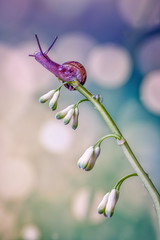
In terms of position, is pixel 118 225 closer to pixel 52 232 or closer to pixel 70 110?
pixel 52 232

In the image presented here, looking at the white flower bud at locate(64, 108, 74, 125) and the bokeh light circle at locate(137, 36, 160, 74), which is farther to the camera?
the bokeh light circle at locate(137, 36, 160, 74)

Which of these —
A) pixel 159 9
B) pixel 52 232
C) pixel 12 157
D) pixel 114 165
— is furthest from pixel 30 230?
pixel 159 9

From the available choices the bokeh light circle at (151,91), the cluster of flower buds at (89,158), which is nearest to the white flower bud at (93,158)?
the cluster of flower buds at (89,158)

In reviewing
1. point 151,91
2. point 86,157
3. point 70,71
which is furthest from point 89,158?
point 151,91

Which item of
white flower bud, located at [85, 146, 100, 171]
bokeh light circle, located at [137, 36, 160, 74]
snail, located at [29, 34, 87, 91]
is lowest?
white flower bud, located at [85, 146, 100, 171]

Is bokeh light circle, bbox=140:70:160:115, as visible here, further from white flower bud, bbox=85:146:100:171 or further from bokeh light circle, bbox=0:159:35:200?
white flower bud, bbox=85:146:100:171

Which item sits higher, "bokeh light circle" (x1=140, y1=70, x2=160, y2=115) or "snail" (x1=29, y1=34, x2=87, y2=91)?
"bokeh light circle" (x1=140, y1=70, x2=160, y2=115)

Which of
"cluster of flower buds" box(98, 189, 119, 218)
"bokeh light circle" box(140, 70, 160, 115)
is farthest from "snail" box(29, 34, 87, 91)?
"bokeh light circle" box(140, 70, 160, 115)
